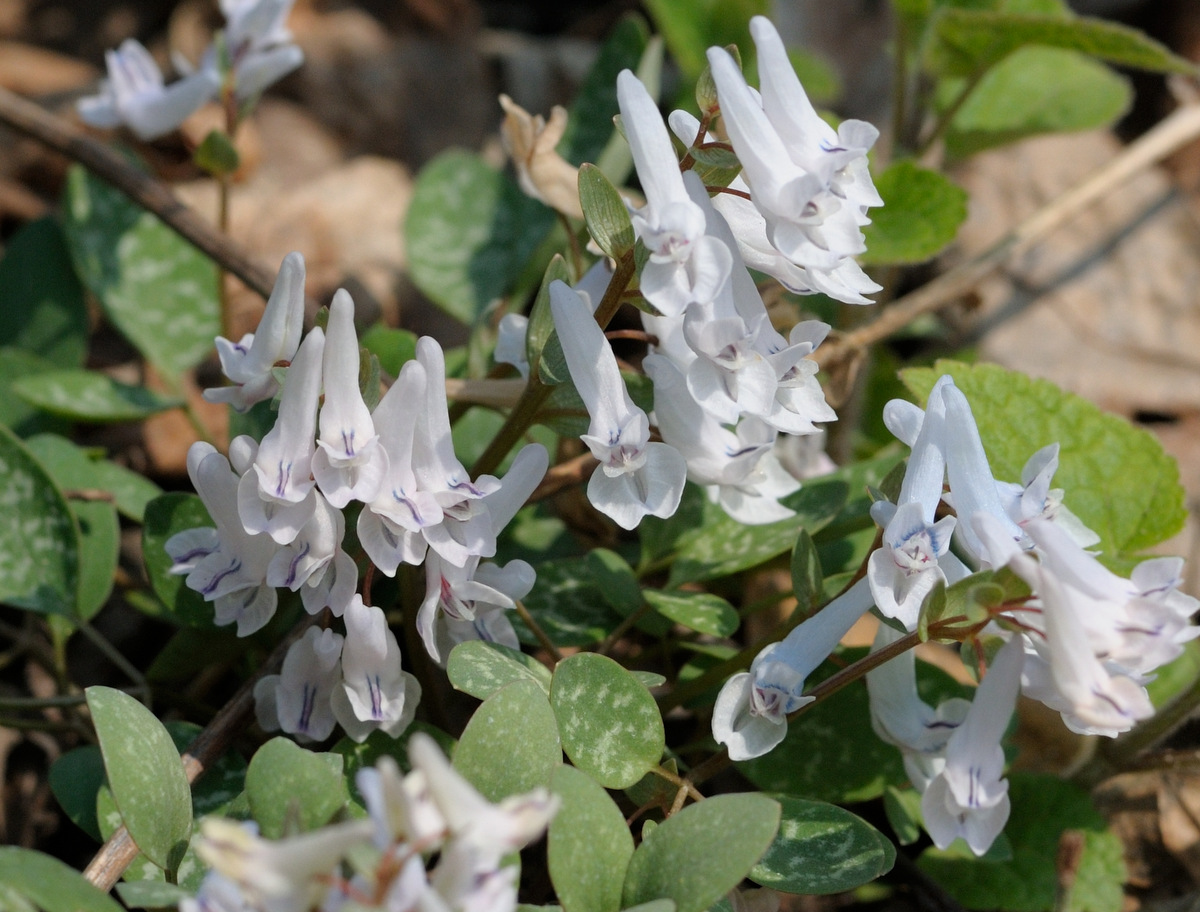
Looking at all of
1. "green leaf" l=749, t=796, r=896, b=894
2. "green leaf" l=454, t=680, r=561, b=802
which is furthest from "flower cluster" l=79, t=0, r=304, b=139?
"green leaf" l=749, t=796, r=896, b=894

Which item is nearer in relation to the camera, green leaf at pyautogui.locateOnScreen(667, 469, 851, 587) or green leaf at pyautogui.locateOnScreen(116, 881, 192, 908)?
green leaf at pyautogui.locateOnScreen(116, 881, 192, 908)

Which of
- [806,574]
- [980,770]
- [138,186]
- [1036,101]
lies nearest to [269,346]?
[806,574]

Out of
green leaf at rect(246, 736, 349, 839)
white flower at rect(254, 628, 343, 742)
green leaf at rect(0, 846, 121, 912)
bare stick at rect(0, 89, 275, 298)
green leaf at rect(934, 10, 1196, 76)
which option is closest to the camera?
green leaf at rect(0, 846, 121, 912)

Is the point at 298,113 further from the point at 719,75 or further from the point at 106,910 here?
the point at 106,910

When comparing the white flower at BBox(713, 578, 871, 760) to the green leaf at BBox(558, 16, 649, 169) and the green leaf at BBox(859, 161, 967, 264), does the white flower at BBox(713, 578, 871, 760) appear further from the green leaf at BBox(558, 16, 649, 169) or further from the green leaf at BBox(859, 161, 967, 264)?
the green leaf at BBox(558, 16, 649, 169)

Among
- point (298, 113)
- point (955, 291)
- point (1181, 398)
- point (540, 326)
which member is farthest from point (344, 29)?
point (1181, 398)

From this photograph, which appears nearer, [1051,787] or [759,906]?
[759,906]

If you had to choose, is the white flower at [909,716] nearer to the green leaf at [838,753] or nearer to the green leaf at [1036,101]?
the green leaf at [838,753]
